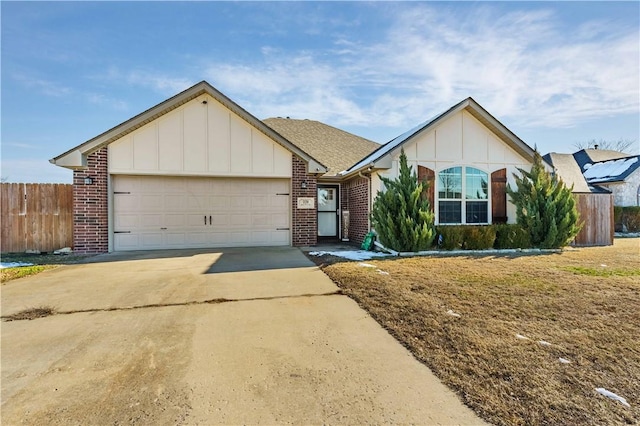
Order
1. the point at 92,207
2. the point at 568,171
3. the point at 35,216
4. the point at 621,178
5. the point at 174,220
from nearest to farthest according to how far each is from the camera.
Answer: the point at 35,216 → the point at 92,207 → the point at 174,220 → the point at 568,171 → the point at 621,178

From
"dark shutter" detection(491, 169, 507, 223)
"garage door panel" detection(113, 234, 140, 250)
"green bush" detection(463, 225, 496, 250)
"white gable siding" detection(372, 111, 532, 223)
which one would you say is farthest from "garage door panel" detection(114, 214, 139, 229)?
"dark shutter" detection(491, 169, 507, 223)

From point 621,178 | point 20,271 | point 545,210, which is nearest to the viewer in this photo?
point 20,271

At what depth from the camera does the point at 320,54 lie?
1094cm

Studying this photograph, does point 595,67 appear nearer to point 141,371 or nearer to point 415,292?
point 415,292

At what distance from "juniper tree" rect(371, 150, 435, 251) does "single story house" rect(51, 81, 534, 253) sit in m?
0.91

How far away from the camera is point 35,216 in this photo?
29.9 feet

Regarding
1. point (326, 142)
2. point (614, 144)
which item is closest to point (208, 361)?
point (326, 142)

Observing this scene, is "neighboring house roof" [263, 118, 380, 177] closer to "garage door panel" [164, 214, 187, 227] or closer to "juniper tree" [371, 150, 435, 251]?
"juniper tree" [371, 150, 435, 251]

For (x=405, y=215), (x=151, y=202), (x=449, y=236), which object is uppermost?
(x=151, y=202)

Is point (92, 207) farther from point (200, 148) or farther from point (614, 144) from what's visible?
point (614, 144)

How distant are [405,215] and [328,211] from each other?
4600 mm

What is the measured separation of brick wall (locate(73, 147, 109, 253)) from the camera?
9094 mm

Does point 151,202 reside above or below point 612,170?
below

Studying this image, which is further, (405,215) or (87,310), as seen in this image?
(405,215)
